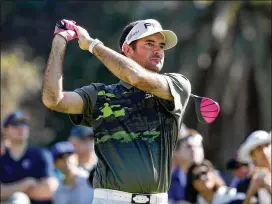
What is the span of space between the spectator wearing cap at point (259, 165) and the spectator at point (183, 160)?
5.48ft

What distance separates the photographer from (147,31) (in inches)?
282

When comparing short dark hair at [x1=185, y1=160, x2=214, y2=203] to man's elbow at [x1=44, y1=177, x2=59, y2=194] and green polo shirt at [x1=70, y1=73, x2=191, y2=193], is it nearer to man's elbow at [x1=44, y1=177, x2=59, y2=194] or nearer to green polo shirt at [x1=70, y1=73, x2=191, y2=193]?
man's elbow at [x1=44, y1=177, x2=59, y2=194]

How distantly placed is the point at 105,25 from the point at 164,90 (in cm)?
2197

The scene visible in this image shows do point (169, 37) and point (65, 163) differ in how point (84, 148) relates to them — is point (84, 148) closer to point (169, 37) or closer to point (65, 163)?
point (65, 163)

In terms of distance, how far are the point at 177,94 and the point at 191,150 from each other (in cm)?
479

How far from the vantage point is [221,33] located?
82.8 ft

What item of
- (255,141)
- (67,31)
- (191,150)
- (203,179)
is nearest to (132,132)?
(67,31)

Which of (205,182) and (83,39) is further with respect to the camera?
(205,182)

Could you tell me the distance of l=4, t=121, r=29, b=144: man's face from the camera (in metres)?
11.3

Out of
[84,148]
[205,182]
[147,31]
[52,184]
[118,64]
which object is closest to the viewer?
[118,64]

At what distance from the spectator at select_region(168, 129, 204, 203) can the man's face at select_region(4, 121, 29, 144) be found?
1.84m

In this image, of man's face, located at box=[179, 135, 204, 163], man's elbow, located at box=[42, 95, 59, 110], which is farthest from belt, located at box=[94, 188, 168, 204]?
man's face, located at box=[179, 135, 204, 163]

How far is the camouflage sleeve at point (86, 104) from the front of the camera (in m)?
7.06

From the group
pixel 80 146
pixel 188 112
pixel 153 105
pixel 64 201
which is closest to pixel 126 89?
pixel 153 105
